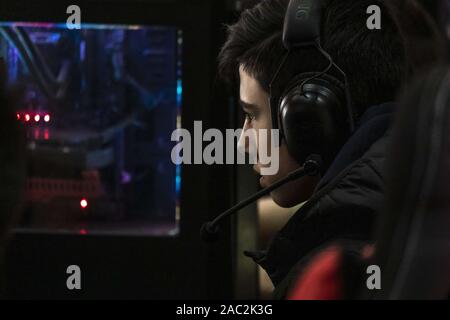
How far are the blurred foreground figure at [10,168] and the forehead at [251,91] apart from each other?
1.90ft

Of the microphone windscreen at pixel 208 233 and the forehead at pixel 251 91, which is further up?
the forehead at pixel 251 91

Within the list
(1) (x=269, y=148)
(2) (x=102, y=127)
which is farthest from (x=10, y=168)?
(2) (x=102, y=127)

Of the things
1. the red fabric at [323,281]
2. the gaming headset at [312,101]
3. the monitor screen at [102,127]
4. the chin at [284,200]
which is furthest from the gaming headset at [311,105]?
the monitor screen at [102,127]

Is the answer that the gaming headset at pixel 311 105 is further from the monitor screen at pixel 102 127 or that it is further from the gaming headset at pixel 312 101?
the monitor screen at pixel 102 127

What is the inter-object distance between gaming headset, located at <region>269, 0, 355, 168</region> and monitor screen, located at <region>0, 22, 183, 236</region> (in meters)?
0.72

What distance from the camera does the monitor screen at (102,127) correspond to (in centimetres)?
175

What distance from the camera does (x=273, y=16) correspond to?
47.8 inches

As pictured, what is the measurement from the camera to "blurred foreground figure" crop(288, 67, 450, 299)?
52cm

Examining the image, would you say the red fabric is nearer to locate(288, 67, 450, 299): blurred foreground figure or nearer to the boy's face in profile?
locate(288, 67, 450, 299): blurred foreground figure

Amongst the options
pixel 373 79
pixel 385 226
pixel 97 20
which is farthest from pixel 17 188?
pixel 97 20

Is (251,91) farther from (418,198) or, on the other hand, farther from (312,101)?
(418,198)

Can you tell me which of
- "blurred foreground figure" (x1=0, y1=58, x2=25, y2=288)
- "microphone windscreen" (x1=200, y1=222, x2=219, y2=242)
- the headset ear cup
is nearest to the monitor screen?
"microphone windscreen" (x1=200, y1=222, x2=219, y2=242)

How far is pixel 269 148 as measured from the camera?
47.3 inches

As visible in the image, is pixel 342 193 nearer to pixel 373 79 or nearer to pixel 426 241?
pixel 373 79
